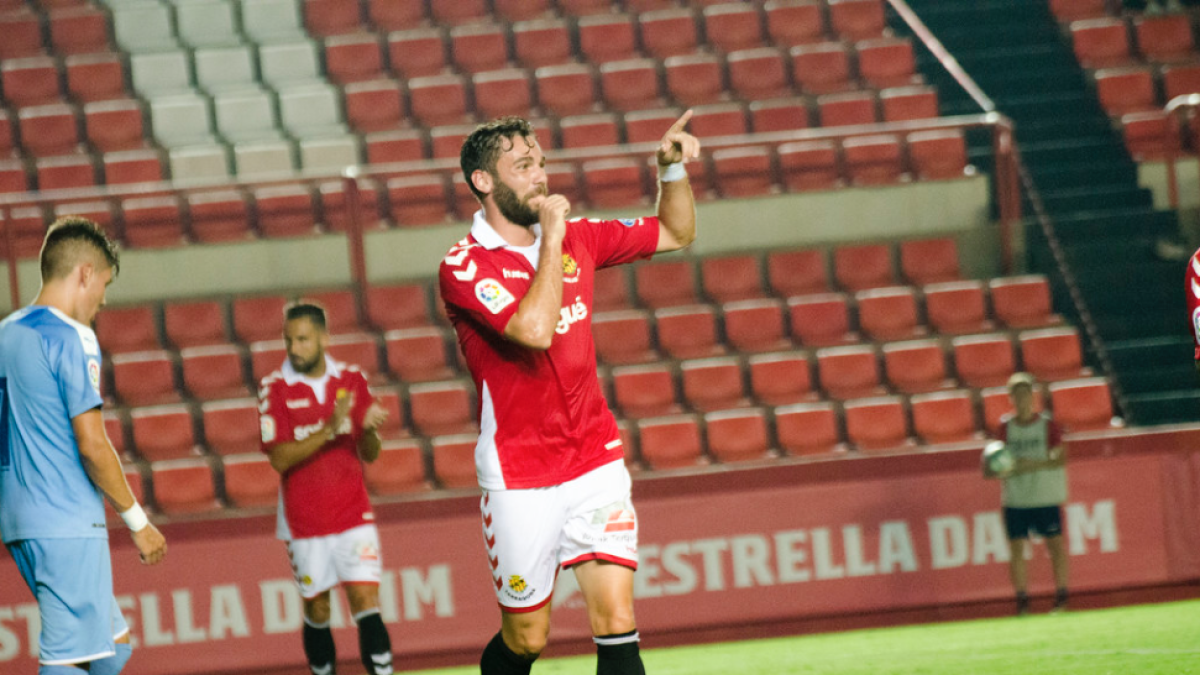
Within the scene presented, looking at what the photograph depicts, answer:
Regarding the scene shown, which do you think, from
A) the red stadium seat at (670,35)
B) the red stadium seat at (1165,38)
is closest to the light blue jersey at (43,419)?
the red stadium seat at (670,35)

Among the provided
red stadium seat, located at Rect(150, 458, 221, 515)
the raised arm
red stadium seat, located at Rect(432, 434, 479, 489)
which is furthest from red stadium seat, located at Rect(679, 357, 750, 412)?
the raised arm

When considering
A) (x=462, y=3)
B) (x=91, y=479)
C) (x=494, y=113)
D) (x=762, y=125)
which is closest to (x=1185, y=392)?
(x=762, y=125)

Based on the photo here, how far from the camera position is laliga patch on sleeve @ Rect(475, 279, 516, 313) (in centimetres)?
469

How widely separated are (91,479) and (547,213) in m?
1.78

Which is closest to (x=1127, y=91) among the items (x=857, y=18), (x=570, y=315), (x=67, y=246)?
(x=857, y=18)

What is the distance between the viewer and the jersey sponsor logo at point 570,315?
4.80m

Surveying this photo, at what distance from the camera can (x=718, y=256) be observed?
490 inches

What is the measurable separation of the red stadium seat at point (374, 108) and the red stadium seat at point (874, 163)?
4446 millimetres

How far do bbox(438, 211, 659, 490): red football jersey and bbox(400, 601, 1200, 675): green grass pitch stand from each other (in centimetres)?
Answer: 336

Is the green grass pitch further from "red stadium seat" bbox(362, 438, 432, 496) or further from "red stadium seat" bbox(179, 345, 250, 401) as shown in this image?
"red stadium seat" bbox(179, 345, 250, 401)

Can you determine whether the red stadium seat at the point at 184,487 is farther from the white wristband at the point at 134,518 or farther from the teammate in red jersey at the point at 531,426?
the teammate in red jersey at the point at 531,426

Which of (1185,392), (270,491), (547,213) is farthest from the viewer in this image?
(1185,392)

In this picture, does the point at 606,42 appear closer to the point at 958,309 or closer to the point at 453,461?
the point at 958,309

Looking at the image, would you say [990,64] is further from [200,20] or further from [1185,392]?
[200,20]
